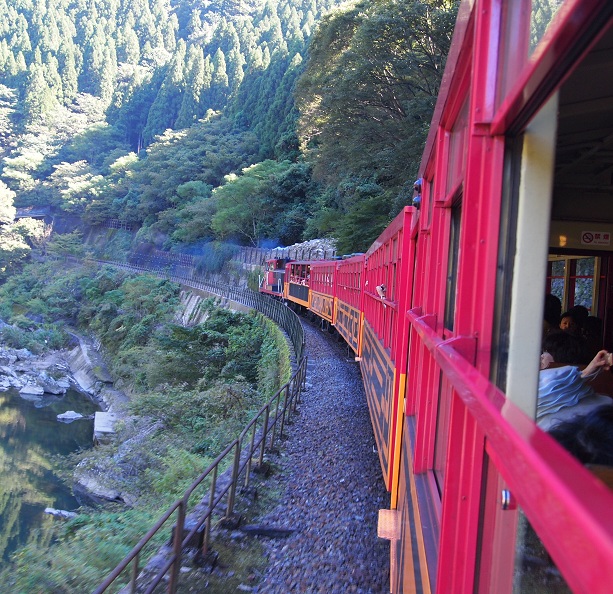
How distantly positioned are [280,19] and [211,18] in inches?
1575

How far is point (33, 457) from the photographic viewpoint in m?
19.0

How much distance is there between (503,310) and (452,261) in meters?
0.78

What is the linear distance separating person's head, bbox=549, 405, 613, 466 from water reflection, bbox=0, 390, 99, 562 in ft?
34.2

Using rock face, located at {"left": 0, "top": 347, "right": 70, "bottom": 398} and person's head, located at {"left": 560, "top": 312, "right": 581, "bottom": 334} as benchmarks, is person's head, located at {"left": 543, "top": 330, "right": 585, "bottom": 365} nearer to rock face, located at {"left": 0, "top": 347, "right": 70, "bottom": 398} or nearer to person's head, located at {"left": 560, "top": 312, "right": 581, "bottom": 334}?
person's head, located at {"left": 560, "top": 312, "right": 581, "bottom": 334}

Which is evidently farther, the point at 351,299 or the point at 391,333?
the point at 351,299

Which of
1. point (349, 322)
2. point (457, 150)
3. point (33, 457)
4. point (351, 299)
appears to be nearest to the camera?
point (457, 150)

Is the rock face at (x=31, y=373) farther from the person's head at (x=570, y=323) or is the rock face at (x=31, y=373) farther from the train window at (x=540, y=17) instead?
the train window at (x=540, y=17)

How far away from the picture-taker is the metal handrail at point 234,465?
3643mm

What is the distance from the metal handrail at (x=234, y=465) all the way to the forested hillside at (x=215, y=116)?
5186 mm

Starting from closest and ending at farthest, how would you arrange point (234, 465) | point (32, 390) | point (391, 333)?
point (391, 333), point (234, 465), point (32, 390)

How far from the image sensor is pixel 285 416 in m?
9.20

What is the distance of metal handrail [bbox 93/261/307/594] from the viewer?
364 cm

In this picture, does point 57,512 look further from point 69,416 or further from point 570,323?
point 570,323

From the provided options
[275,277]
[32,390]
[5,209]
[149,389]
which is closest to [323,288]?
[149,389]
